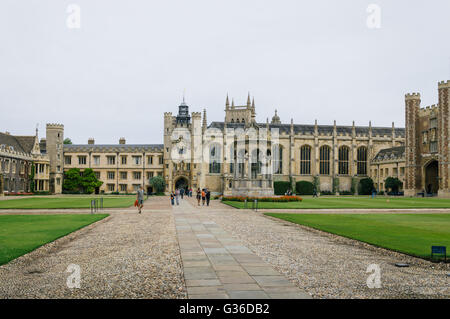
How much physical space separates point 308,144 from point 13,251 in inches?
2459

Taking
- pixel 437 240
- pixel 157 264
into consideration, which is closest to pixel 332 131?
pixel 437 240

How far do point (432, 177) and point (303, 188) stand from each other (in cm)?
1918

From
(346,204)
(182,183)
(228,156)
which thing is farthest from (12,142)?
(346,204)

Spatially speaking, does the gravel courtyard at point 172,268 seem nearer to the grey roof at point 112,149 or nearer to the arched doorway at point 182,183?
the arched doorway at point 182,183

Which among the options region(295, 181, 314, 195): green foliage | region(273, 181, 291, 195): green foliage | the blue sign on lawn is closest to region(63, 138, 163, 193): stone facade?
region(273, 181, 291, 195): green foliage

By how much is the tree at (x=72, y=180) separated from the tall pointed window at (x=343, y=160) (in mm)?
45690

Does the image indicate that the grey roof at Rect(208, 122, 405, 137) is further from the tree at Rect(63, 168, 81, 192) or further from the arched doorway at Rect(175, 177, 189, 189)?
the tree at Rect(63, 168, 81, 192)

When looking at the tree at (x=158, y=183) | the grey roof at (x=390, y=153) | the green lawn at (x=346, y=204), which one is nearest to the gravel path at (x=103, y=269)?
the green lawn at (x=346, y=204)

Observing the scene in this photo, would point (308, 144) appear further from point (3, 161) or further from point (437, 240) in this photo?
point (437, 240)

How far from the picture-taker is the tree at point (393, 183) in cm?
6109

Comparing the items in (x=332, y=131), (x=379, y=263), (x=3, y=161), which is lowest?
(x=379, y=263)

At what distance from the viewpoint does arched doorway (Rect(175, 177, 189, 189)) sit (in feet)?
230

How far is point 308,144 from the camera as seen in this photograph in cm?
6912
